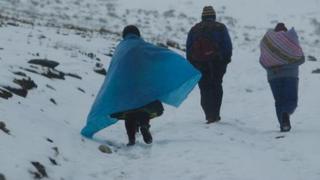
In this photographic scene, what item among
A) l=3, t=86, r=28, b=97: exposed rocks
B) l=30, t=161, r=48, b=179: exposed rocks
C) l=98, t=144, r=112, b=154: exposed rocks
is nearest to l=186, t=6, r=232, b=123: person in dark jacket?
l=3, t=86, r=28, b=97: exposed rocks

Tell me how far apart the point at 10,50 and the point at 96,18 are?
23.9 meters

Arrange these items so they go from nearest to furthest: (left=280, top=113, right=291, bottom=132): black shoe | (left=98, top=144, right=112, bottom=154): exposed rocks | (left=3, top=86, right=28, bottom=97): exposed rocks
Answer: (left=98, top=144, right=112, bottom=154): exposed rocks, (left=3, top=86, right=28, bottom=97): exposed rocks, (left=280, top=113, right=291, bottom=132): black shoe

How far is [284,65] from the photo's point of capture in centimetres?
1108

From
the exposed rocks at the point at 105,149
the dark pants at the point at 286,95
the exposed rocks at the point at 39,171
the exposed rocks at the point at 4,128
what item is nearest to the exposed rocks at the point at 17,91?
the exposed rocks at the point at 105,149

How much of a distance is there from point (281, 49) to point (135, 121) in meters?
2.77

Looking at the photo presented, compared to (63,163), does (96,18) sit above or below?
below

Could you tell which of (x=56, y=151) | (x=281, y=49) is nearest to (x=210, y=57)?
(x=281, y=49)

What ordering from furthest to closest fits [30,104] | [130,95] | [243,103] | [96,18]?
[96,18] < [243,103] < [30,104] < [130,95]

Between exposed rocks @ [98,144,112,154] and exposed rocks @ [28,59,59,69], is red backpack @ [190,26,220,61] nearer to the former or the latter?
exposed rocks @ [98,144,112,154]

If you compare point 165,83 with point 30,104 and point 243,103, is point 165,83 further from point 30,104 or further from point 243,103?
point 243,103

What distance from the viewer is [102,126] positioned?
32.0ft

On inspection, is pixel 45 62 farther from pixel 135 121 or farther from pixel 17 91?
pixel 135 121

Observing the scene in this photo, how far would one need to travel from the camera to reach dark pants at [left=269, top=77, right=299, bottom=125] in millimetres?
11045

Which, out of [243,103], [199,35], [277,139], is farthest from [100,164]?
[243,103]
